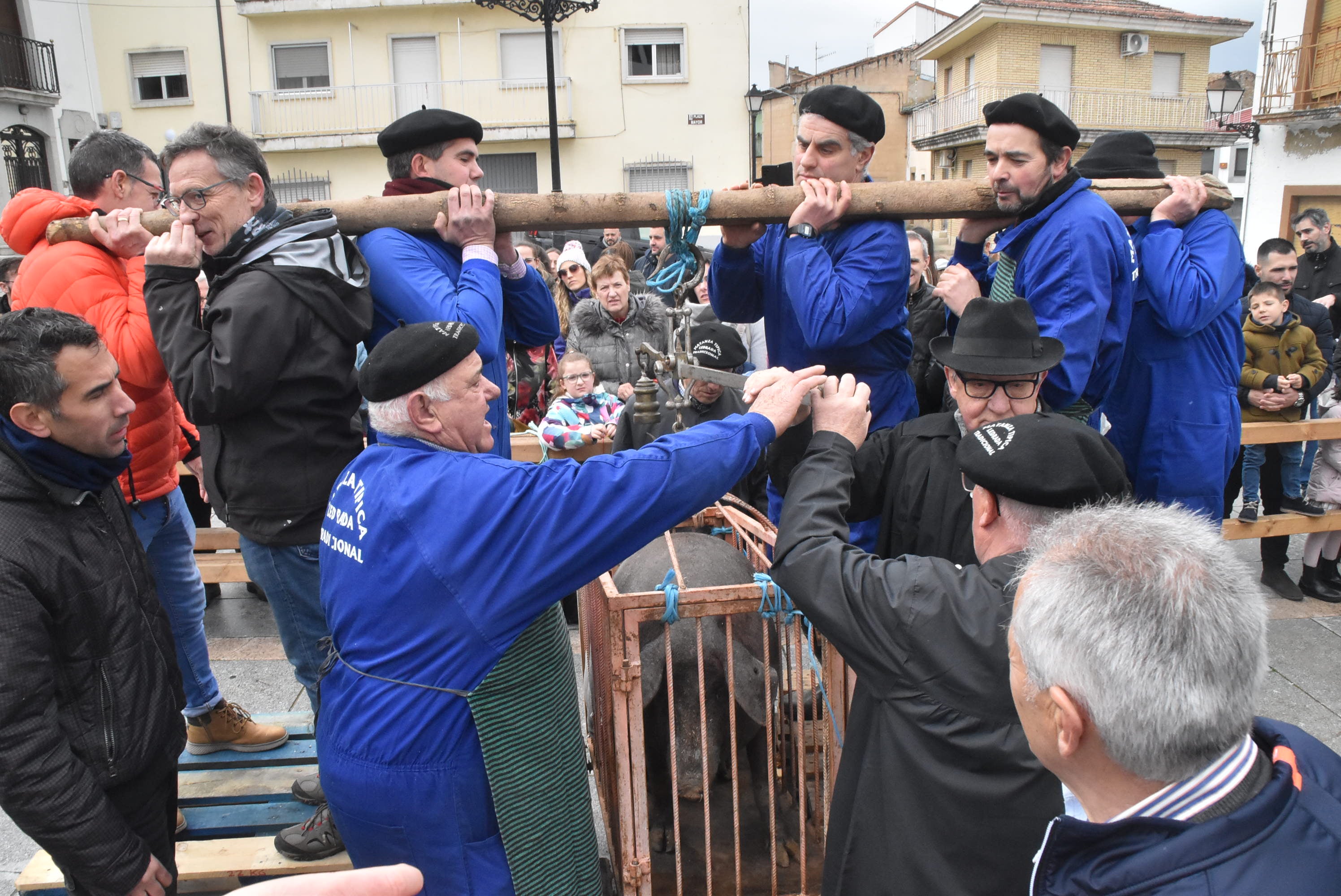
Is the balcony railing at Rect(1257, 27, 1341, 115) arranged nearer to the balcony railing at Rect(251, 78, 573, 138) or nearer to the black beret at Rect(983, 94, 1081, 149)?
the balcony railing at Rect(251, 78, 573, 138)

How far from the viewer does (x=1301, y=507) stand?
5.98 metres

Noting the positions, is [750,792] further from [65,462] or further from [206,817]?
[65,462]

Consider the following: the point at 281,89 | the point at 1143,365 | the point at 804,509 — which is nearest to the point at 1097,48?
the point at 281,89

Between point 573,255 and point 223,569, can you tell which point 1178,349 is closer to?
point 223,569

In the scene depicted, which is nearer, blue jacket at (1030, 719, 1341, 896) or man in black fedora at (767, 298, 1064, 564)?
blue jacket at (1030, 719, 1341, 896)

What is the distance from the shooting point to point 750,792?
3.62 m

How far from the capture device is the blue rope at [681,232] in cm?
278

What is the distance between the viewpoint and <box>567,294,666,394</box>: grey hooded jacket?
6652 millimetres

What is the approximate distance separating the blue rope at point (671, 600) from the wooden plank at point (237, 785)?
1748 millimetres

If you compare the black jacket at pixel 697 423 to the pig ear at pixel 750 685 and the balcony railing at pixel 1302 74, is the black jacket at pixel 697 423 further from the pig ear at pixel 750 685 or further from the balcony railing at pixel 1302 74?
the balcony railing at pixel 1302 74

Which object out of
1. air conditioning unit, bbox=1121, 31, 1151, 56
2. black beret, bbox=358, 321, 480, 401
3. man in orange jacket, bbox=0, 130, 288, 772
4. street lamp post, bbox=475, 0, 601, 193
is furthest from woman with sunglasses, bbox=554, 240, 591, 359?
air conditioning unit, bbox=1121, 31, 1151, 56

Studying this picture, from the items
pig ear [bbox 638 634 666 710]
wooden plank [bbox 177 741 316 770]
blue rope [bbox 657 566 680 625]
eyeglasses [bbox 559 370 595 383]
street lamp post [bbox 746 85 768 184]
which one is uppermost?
street lamp post [bbox 746 85 768 184]

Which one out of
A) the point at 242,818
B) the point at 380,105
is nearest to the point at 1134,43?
the point at 380,105

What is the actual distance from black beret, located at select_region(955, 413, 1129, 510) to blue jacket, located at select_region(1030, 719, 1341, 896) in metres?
0.67
